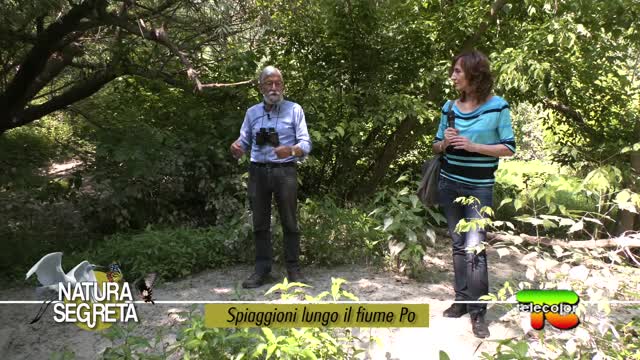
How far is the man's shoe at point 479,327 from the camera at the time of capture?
10.0 ft

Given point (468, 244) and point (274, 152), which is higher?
point (274, 152)

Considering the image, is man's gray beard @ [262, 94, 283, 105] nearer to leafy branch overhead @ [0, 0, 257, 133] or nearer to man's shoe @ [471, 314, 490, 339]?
leafy branch overhead @ [0, 0, 257, 133]

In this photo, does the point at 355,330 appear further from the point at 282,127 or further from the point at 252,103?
the point at 252,103

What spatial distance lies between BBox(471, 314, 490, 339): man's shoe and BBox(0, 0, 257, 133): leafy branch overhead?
310 centimetres

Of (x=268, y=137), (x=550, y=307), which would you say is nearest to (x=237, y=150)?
(x=268, y=137)

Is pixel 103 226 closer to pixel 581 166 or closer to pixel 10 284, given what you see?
pixel 10 284

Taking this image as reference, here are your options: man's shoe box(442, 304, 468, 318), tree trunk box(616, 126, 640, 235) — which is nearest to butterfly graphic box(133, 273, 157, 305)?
man's shoe box(442, 304, 468, 318)

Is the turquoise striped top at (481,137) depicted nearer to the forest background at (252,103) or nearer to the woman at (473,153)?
the woman at (473,153)

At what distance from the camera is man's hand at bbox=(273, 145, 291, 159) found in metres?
3.69

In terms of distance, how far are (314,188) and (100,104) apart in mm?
3220

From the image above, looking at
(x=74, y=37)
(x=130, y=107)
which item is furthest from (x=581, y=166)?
(x=74, y=37)

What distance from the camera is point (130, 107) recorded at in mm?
6191

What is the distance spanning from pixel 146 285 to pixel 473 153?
9.35ft

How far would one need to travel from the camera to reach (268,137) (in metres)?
3.79
